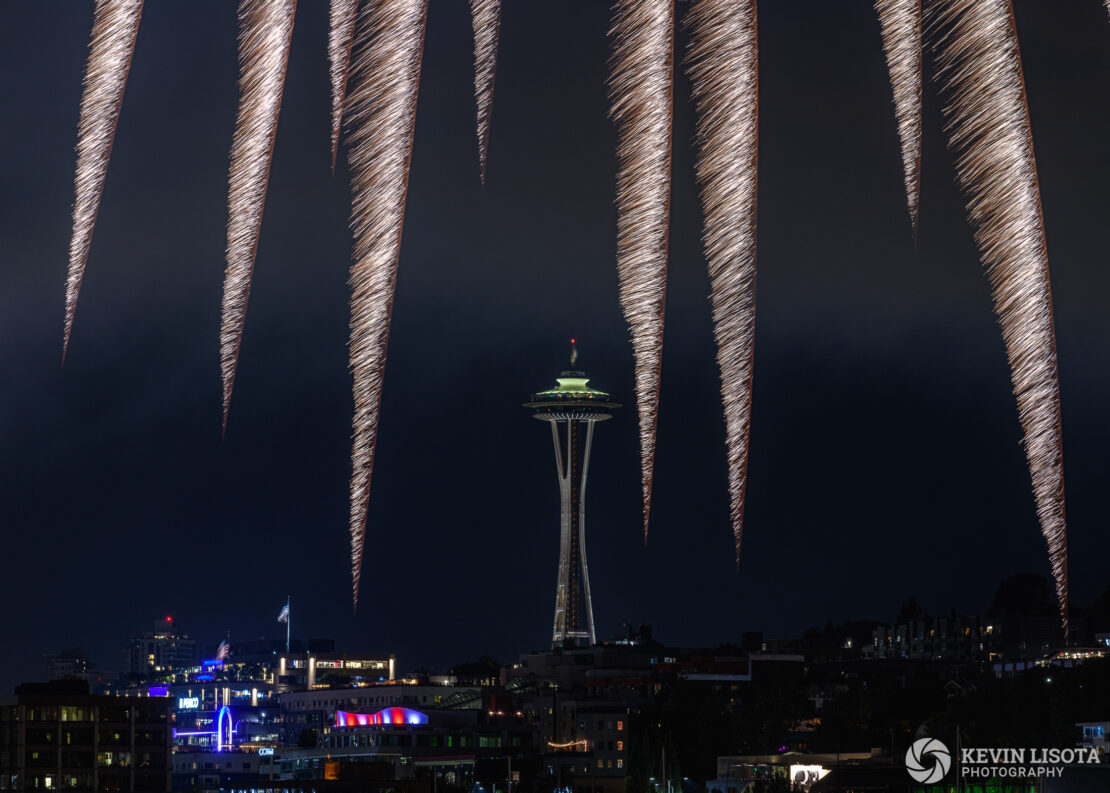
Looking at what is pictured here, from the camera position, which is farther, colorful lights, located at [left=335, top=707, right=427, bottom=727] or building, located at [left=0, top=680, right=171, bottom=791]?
colorful lights, located at [left=335, top=707, right=427, bottom=727]

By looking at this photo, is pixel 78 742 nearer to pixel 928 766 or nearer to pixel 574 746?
pixel 574 746

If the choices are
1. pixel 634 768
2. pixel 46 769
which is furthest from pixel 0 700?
pixel 634 768

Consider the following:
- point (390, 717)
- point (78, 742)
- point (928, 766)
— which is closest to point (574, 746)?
point (390, 717)

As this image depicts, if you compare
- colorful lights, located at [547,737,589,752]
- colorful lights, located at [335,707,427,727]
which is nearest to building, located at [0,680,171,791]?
colorful lights, located at [547,737,589,752]

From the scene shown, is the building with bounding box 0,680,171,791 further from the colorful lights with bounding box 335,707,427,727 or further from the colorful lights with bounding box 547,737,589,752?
the colorful lights with bounding box 335,707,427,727

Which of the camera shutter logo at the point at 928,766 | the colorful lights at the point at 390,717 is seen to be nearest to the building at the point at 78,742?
the colorful lights at the point at 390,717

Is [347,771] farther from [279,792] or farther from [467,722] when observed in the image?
[467,722]

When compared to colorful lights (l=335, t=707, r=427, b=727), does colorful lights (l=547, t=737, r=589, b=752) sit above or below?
below
